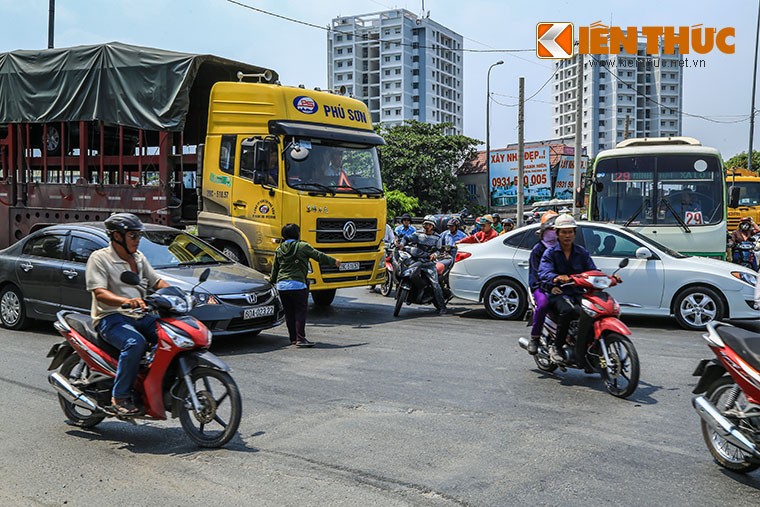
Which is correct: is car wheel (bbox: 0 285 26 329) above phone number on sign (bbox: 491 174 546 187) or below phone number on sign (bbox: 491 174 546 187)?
below

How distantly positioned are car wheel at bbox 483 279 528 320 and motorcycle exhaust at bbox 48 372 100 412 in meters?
7.35

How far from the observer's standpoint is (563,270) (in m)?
7.00

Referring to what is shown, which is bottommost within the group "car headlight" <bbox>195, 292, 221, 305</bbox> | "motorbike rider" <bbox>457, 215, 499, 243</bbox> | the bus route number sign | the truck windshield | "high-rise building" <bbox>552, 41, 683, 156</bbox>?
"car headlight" <bbox>195, 292, 221, 305</bbox>

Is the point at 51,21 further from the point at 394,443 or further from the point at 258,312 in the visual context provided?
the point at 394,443

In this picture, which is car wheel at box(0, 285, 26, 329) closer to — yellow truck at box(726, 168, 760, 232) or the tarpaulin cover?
the tarpaulin cover

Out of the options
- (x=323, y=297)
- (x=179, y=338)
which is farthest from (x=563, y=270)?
(x=323, y=297)

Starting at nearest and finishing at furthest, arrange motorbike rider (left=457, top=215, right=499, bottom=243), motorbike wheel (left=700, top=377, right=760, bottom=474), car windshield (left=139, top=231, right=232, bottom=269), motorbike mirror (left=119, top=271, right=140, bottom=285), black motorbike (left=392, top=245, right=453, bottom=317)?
motorbike wheel (left=700, top=377, right=760, bottom=474), motorbike mirror (left=119, top=271, right=140, bottom=285), car windshield (left=139, top=231, right=232, bottom=269), black motorbike (left=392, top=245, right=453, bottom=317), motorbike rider (left=457, top=215, right=499, bottom=243)

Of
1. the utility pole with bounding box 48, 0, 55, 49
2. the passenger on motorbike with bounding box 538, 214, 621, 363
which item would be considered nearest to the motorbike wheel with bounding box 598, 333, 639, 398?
the passenger on motorbike with bounding box 538, 214, 621, 363

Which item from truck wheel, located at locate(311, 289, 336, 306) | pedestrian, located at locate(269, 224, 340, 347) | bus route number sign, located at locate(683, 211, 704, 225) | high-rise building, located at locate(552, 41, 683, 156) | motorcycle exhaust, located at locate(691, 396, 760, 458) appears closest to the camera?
motorcycle exhaust, located at locate(691, 396, 760, 458)

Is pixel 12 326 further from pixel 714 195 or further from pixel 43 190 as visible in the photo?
pixel 714 195

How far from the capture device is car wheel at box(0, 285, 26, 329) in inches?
399

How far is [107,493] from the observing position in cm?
434

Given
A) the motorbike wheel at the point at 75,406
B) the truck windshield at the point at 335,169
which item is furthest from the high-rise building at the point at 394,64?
the motorbike wheel at the point at 75,406

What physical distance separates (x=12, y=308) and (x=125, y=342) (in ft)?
20.2
